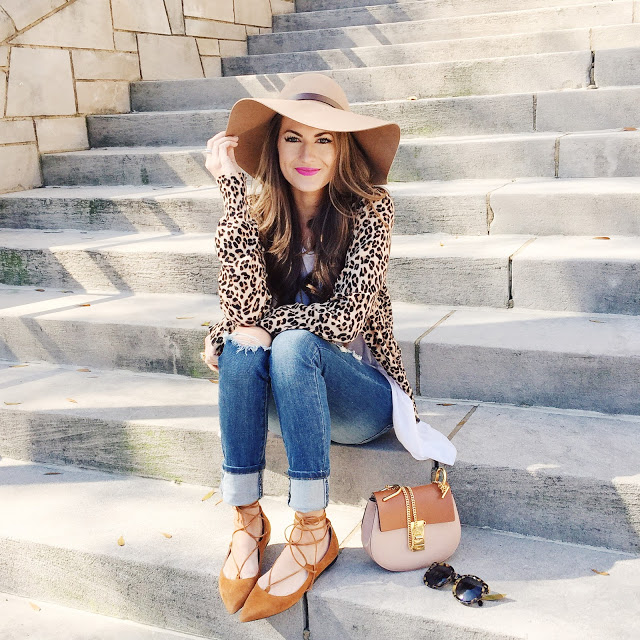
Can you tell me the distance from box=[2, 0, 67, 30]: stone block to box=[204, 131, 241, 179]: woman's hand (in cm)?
293

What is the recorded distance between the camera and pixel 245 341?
2.11 meters

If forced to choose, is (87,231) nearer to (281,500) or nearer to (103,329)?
(103,329)

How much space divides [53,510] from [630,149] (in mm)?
2899

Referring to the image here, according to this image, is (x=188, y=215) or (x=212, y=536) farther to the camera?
(x=188, y=215)

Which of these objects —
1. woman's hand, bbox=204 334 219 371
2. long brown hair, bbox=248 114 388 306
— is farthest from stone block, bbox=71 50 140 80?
woman's hand, bbox=204 334 219 371

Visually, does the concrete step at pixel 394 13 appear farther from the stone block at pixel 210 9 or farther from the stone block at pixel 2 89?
the stone block at pixel 2 89

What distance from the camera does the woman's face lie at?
2.22 meters

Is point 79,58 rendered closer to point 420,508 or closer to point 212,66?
point 212,66

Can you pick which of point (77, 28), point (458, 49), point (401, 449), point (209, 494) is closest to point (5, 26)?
point (77, 28)

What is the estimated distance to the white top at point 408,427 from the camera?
2199mm

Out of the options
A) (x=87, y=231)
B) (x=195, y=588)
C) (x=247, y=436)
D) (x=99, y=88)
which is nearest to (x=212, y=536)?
(x=195, y=588)

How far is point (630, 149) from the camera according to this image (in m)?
3.57

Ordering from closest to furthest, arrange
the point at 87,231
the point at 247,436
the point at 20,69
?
1. the point at 247,436
2. the point at 87,231
3. the point at 20,69

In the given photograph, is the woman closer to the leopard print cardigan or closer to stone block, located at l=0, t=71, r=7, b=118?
the leopard print cardigan
